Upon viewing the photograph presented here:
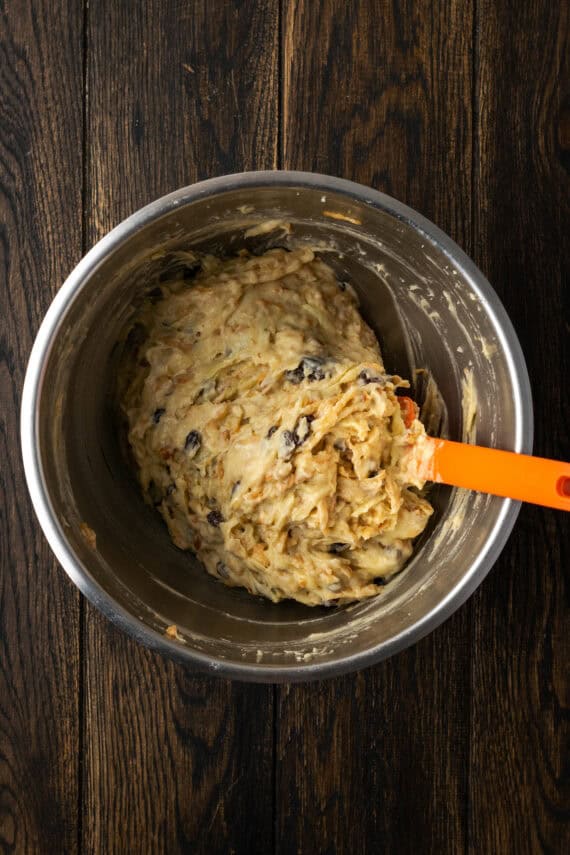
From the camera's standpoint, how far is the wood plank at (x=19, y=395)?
Answer: 4.96 ft

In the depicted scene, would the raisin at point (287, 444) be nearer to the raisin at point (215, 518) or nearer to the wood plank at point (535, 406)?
the raisin at point (215, 518)

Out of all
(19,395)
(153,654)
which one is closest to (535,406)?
(153,654)

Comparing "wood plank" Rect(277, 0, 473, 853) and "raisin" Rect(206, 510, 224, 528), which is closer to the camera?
"raisin" Rect(206, 510, 224, 528)

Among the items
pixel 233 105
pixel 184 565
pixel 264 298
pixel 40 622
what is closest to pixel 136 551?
pixel 184 565

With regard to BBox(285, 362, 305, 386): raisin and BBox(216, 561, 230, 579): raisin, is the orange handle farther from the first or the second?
BBox(216, 561, 230, 579): raisin

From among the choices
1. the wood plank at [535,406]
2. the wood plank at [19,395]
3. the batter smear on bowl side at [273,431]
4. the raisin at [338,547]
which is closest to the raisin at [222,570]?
the batter smear on bowl side at [273,431]

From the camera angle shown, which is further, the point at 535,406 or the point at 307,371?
the point at 535,406

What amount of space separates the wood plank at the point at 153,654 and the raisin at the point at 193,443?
42 cm

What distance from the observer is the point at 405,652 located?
157cm

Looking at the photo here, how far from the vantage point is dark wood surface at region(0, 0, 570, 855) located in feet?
4.98

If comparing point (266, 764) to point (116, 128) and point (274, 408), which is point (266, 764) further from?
point (116, 128)

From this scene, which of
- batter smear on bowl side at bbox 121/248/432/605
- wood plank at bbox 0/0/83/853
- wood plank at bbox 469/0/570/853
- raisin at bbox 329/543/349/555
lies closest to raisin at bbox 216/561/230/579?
batter smear on bowl side at bbox 121/248/432/605

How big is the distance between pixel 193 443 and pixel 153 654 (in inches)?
17.8

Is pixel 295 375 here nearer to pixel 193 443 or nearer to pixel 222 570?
pixel 193 443
